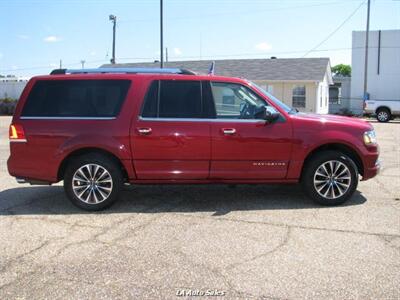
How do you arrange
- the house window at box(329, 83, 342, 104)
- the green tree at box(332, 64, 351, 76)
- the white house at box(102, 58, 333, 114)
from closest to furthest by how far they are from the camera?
1. the white house at box(102, 58, 333, 114)
2. the house window at box(329, 83, 342, 104)
3. the green tree at box(332, 64, 351, 76)

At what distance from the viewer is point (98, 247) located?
500 centimetres

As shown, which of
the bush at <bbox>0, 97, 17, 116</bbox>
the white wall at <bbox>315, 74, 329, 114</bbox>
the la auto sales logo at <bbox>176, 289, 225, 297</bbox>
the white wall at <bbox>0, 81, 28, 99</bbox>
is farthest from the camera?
the white wall at <bbox>0, 81, 28, 99</bbox>

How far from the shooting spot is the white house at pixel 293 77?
31500mm

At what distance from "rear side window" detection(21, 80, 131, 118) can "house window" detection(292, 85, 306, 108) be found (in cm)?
2665

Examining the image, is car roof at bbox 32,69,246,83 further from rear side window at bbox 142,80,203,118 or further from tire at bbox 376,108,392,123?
tire at bbox 376,108,392,123

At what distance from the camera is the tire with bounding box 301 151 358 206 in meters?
6.56

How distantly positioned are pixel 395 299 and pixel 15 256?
3605 millimetres

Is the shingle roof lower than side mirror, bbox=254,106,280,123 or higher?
higher

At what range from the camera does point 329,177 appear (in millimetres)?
6609

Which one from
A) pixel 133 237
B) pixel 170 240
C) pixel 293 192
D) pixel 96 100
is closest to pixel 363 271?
pixel 170 240

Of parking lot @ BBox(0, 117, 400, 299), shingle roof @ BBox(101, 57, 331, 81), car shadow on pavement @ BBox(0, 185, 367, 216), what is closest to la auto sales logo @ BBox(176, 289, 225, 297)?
parking lot @ BBox(0, 117, 400, 299)

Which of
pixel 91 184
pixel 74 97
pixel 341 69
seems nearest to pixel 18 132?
pixel 74 97

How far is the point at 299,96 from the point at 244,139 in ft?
87.5

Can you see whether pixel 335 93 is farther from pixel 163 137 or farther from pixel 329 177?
pixel 163 137
